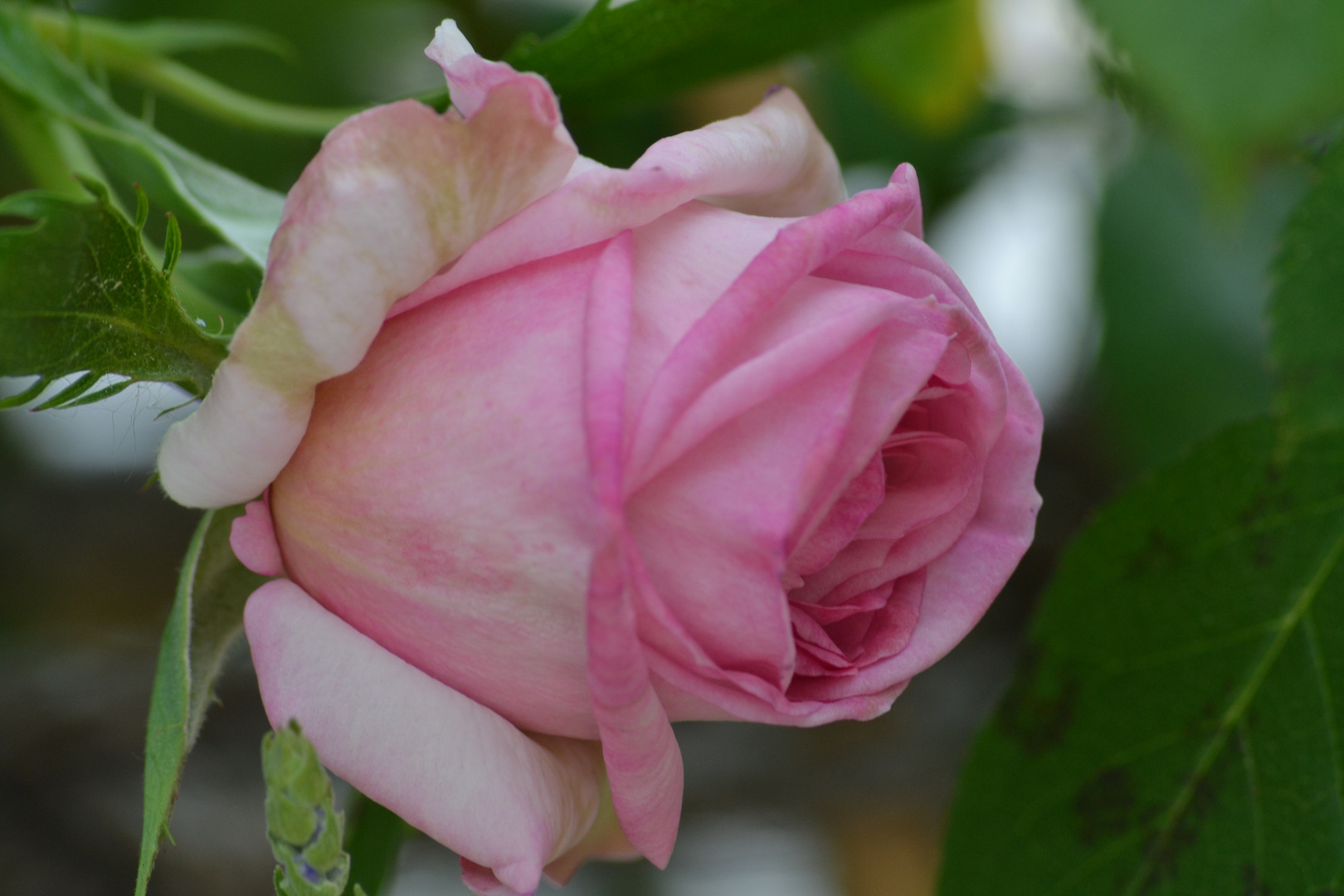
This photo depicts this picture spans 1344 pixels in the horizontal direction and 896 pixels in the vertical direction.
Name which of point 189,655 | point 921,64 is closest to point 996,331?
point 921,64

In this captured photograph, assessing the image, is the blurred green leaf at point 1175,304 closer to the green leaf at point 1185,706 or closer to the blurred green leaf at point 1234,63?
the green leaf at point 1185,706

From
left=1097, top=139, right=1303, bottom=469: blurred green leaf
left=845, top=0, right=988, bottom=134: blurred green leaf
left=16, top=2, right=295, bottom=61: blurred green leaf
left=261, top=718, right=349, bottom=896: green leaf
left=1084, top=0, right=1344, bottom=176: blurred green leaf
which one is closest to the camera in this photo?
left=261, top=718, right=349, bottom=896: green leaf

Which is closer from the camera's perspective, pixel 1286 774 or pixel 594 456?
pixel 594 456

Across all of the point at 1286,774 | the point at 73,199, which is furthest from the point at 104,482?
the point at 1286,774

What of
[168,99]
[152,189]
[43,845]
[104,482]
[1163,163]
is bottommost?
[43,845]

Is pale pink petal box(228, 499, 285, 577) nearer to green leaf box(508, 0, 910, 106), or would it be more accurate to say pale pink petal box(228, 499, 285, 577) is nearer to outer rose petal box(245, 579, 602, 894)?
outer rose petal box(245, 579, 602, 894)

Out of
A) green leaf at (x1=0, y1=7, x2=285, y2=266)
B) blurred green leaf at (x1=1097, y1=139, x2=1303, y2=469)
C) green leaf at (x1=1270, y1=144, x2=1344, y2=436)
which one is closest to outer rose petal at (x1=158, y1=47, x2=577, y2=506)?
green leaf at (x1=0, y1=7, x2=285, y2=266)

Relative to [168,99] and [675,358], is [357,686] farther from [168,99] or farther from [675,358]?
[168,99]

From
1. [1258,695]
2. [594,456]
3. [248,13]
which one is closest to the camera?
[594,456]
